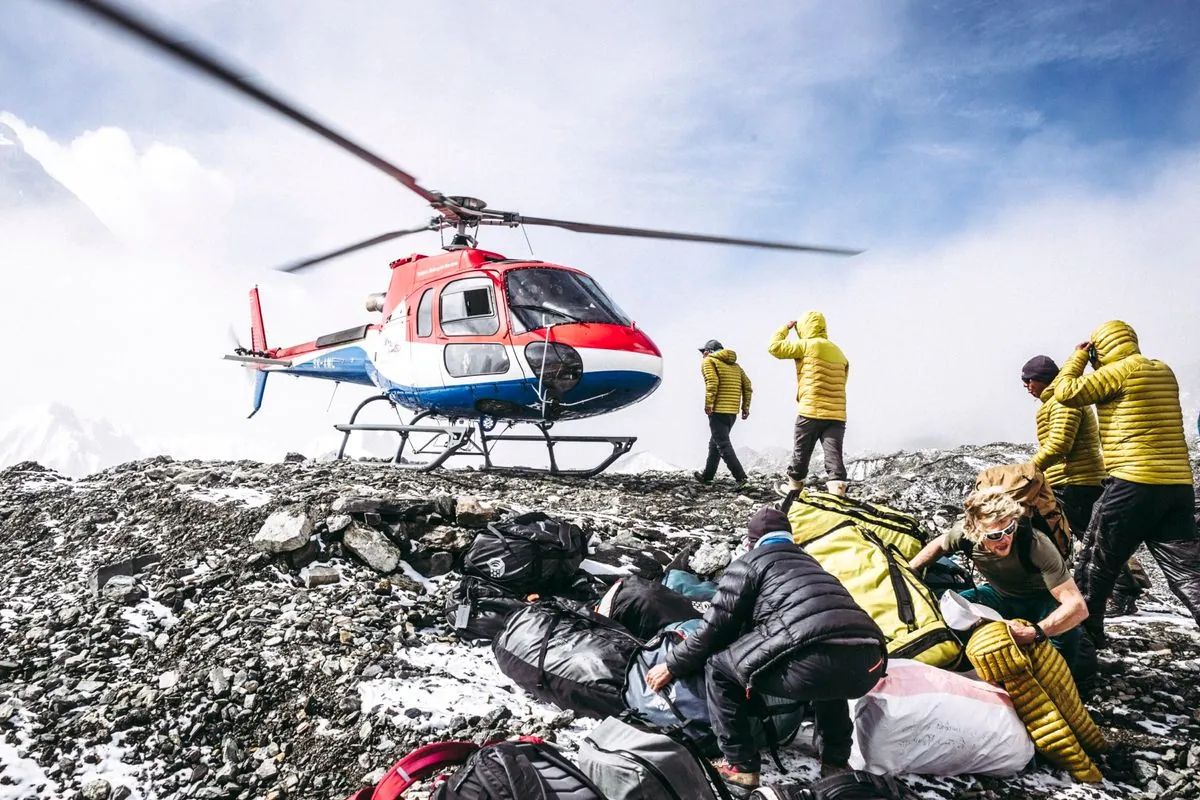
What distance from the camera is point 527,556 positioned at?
13.4ft

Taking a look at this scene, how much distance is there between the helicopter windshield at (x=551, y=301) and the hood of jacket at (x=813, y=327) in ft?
6.25

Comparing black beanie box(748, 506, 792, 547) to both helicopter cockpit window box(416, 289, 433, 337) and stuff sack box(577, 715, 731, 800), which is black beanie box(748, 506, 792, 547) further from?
helicopter cockpit window box(416, 289, 433, 337)

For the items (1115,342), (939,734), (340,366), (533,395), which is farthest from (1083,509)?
(340,366)

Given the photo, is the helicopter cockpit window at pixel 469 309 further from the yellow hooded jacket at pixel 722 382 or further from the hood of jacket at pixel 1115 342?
the hood of jacket at pixel 1115 342

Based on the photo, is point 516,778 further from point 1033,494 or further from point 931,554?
point 1033,494

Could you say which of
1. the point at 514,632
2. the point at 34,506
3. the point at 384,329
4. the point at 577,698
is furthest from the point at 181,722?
the point at 384,329

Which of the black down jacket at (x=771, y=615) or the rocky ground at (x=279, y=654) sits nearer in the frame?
the black down jacket at (x=771, y=615)

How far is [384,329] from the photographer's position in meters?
8.48

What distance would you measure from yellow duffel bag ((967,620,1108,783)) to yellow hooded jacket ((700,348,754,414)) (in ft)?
17.5

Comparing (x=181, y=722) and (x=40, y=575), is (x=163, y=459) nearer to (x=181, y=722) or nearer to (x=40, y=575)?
(x=40, y=575)

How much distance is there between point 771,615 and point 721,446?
18.2ft

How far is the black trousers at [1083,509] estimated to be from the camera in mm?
4422

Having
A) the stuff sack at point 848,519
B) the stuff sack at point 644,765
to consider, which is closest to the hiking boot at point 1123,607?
the stuff sack at point 848,519

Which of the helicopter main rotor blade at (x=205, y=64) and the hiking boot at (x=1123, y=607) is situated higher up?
the helicopter main rotor blade at (x=205, y=64)
